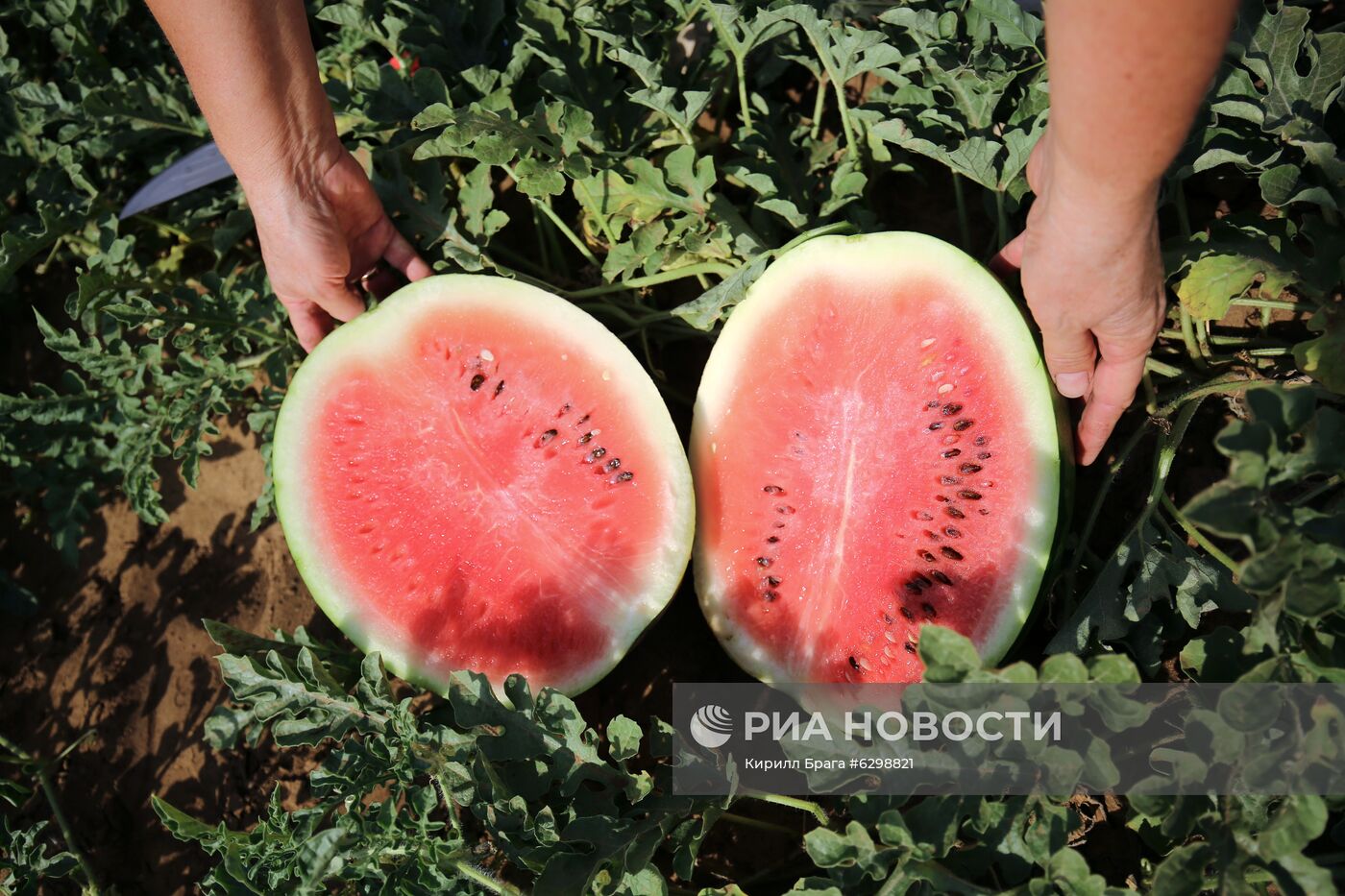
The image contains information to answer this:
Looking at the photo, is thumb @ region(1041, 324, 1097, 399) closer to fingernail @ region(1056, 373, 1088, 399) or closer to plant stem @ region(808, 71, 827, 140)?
fingernail @ region(1056, 373, 1088, 399)

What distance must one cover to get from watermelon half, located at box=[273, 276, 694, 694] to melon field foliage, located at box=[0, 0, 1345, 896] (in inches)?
7.0

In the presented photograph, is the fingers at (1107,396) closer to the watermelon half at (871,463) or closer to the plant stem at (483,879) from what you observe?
the watermelon half at (871,463)

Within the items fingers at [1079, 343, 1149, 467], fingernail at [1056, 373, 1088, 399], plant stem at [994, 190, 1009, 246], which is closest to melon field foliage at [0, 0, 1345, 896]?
plant stem at [994, 190, 1009, 246]

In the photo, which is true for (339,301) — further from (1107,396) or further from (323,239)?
(1107,396)

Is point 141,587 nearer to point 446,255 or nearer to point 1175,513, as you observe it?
point 446,255

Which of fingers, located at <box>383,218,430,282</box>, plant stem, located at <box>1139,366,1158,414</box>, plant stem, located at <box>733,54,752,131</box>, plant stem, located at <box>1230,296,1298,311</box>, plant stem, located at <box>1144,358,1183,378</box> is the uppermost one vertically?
plant stem, located at <box>733,54,752,131</box>

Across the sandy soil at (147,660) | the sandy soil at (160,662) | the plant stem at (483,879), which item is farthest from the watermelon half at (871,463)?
the sandy soil at (147,660)

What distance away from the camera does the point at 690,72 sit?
2441 mm

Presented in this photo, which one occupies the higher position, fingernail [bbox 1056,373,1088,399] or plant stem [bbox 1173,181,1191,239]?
plant stem [bbox 1173,181,1191,239]

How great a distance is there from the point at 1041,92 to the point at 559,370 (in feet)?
3.83

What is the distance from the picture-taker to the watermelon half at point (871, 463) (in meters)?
1.89

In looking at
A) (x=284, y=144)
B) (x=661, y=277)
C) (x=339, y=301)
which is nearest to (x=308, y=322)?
(x=339, y=301)

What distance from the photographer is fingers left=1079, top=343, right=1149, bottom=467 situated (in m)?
1.70

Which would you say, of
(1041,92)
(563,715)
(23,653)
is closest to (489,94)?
(1041,92)
